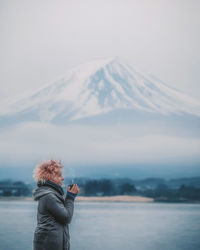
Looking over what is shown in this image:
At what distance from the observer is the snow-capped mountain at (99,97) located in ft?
45.8

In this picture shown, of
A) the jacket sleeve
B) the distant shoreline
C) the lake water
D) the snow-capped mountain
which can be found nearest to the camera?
the jacket sleeve

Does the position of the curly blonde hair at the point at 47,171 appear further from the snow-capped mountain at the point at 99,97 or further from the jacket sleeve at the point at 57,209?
the snow-capped mountain at the point at 99,97

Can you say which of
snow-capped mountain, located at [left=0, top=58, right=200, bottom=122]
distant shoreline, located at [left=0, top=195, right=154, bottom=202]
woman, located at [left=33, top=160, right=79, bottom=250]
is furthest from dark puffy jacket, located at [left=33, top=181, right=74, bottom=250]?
snow-capped mountain, located at [left=0, top=58, right=200, bottom=122]

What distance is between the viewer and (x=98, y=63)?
1362 centimetres

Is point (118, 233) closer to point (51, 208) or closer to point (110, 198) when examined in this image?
point (110, 198)

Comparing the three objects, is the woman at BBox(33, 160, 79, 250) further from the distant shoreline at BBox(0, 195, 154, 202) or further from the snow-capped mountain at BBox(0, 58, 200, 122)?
the snow-capped mountain at BBox(0, 58, 200, 122)

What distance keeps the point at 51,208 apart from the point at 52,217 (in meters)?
0.05

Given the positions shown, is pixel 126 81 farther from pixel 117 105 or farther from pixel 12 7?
pixel 12 7

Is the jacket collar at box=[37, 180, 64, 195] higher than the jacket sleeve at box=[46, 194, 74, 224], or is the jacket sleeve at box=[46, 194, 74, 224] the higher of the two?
the jacket collar at box=[37, 180, 64, 195]

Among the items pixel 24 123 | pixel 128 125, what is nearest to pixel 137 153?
pixel 128 125

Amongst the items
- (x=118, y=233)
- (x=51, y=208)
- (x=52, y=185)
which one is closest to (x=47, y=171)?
(x=52, y=185)

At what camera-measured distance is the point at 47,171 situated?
2.07 meters

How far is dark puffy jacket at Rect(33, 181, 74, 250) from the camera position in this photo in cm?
199

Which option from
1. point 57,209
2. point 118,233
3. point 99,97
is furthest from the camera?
point 99,97
